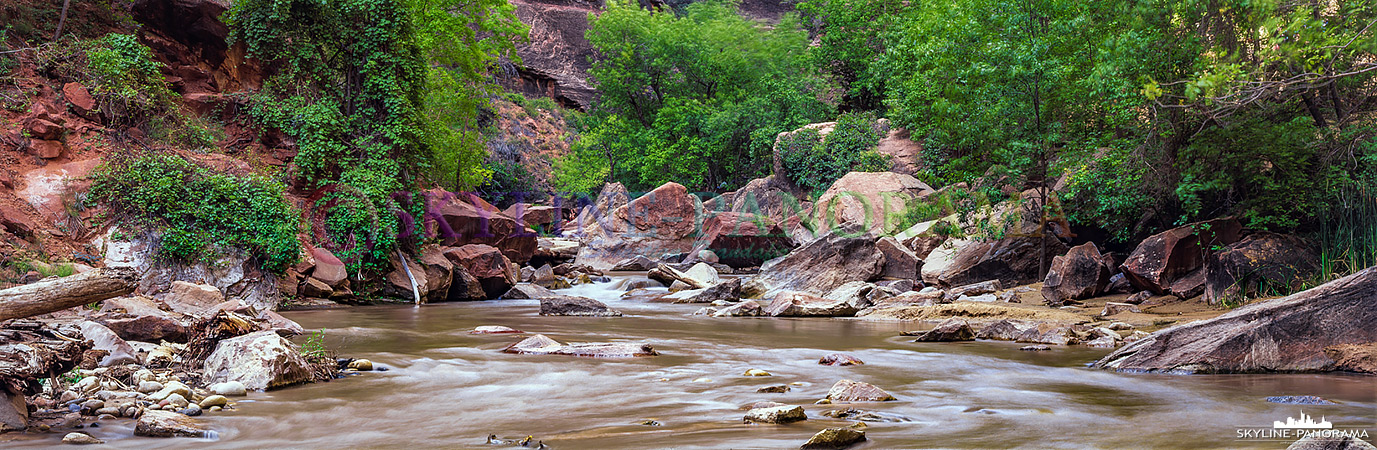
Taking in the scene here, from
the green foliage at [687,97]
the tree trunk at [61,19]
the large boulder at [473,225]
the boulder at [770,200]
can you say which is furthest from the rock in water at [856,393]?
the green foliage at [687,97]

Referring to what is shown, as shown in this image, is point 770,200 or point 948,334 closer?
point 948,334

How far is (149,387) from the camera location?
4.88 metres

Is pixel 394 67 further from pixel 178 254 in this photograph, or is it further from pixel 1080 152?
pixel 1080 152

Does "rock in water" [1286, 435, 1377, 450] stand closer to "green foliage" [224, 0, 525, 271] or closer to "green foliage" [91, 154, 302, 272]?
"green foliage" [91, 154, 302, 272]

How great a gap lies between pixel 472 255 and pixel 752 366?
1117 centimetres

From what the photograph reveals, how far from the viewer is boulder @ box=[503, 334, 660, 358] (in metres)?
7.43

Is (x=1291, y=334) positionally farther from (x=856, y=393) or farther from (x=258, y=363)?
(x=258, y=363)

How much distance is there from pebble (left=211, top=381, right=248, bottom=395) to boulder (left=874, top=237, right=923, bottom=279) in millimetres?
12888

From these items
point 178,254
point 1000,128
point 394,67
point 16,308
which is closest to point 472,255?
point 394,67

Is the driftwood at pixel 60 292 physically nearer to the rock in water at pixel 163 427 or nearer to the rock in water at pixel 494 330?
the rock in water at pixel 163 427

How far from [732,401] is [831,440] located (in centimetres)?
154

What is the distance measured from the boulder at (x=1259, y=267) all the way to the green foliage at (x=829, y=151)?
626 inches

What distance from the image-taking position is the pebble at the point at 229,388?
199 inches

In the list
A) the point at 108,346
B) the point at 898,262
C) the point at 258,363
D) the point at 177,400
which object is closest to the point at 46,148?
the point at 108,346
